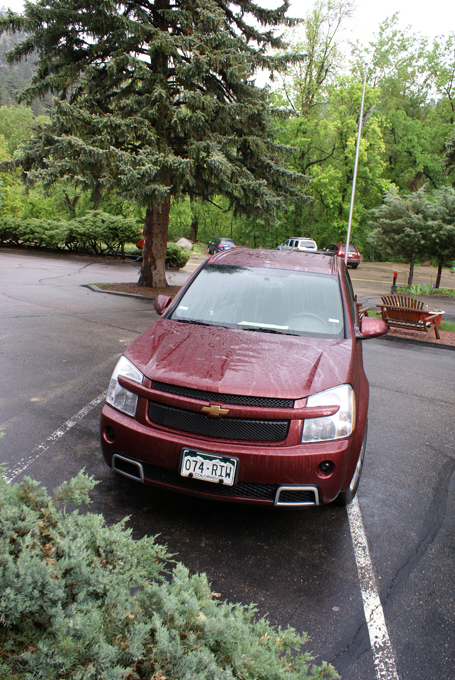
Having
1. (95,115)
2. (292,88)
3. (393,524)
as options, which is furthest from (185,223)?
(393,524)

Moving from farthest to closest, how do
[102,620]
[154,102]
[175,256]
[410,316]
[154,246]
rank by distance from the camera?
[175,256], [154,246], [154,102], [410,316], [102,620]

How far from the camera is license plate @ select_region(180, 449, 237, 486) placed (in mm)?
2842

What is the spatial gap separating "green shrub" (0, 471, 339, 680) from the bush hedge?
2642cm

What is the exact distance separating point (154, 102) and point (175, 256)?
38.8ft

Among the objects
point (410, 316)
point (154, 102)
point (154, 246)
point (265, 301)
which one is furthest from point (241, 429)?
point (154, 246)

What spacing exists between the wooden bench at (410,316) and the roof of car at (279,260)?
6938 mm

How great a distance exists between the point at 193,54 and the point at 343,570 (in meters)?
12.6

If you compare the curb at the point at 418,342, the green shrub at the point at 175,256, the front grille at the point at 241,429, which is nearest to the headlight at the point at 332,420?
the front grille at the point at 241,429

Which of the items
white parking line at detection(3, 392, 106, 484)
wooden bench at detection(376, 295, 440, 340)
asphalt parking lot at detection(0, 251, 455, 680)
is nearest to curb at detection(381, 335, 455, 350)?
wooden bench at detection(376, 295, 440, 340)

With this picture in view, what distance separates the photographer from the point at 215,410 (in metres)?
2.89

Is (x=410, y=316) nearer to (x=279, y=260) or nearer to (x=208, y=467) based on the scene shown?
(x=279, y=260)

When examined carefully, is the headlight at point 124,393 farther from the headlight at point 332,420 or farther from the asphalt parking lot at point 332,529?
the headlight at point 332,420

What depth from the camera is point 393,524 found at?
3.43m

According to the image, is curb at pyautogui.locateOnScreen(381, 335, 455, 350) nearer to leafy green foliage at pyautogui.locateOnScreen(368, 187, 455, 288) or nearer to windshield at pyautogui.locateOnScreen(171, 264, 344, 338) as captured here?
windshield at pyautogui.locateOnScreen(171, 264, 344, 338)
